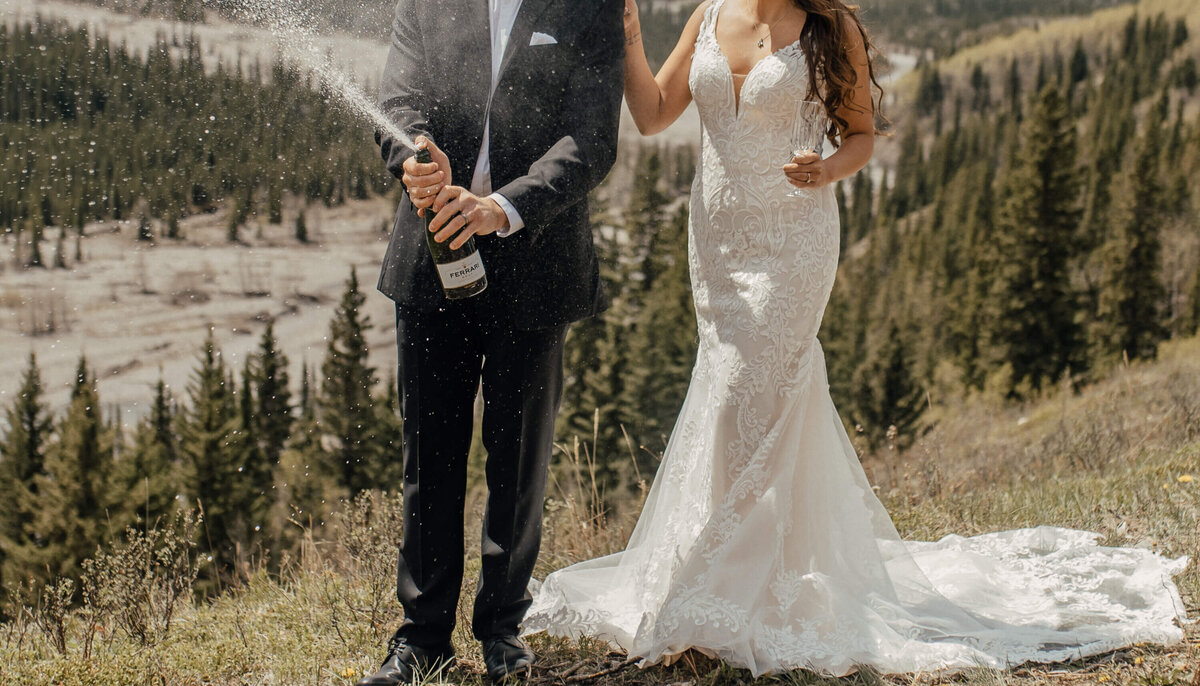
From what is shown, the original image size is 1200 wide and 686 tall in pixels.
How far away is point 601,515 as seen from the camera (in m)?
5.02

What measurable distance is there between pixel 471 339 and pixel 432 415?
29 centimetres

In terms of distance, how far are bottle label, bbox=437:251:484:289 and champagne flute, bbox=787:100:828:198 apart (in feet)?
4.64

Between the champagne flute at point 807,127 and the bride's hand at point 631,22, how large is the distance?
0.69 meters

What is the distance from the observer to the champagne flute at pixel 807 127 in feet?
11.8

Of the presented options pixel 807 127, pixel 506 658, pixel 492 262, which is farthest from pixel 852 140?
pixel 506 658

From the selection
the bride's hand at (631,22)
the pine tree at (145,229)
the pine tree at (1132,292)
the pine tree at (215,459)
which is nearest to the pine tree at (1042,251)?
the pine tree at (1132,292)

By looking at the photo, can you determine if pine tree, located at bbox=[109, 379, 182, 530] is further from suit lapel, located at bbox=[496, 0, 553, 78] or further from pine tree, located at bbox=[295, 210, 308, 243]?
suit lapel, located at bbox=[496, 0, 553, 78]

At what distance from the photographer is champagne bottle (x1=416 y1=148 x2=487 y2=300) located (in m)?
2.78

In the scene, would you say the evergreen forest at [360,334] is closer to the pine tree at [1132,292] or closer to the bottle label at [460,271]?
the pine tree at [1132,292]

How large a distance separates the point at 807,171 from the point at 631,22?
0.88 meters

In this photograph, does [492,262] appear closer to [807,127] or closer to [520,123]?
[520,123]

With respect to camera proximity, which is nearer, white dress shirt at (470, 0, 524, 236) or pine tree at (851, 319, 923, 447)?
white dress shirt at (470, 0, 524, 236)

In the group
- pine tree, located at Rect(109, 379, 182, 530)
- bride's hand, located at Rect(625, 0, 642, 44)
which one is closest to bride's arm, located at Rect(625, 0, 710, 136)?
bride's hand, located at Rect(625, 0, 642, 44)

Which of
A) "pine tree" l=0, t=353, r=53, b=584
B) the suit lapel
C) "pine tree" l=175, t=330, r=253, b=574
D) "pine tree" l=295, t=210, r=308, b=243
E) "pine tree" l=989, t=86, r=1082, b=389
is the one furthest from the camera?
"pine tree" l=295, t=210, r=308, b=243
